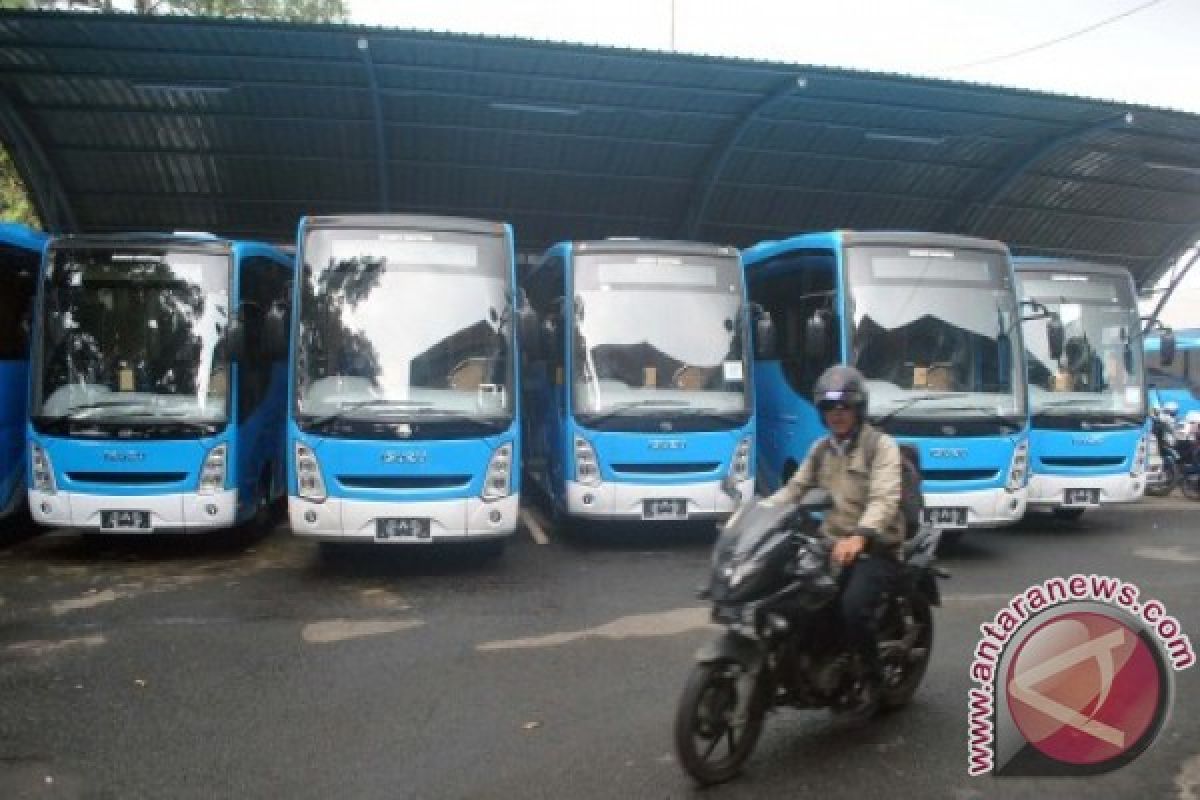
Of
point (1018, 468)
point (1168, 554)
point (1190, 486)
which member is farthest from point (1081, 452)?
point (1190, 486)

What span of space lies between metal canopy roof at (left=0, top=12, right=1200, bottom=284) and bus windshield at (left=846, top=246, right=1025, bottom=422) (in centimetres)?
496

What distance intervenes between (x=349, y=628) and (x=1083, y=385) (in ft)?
27.4

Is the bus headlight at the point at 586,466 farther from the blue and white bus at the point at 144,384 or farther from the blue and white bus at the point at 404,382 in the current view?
the blue and white bus at the point at 144,384

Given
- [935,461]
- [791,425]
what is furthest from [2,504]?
[935,461]

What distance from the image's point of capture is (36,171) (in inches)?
597

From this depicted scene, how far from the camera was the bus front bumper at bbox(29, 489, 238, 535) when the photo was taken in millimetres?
8344

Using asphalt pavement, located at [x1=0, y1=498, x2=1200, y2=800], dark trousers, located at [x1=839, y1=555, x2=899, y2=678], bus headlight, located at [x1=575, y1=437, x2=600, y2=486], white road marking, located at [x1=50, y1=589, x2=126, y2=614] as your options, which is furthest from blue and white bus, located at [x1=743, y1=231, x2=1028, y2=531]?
white road marking, located at [x1=50, y1=589, x2=126, y2=614]

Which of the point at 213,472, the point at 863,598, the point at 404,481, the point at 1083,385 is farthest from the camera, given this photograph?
the point at 1083,385

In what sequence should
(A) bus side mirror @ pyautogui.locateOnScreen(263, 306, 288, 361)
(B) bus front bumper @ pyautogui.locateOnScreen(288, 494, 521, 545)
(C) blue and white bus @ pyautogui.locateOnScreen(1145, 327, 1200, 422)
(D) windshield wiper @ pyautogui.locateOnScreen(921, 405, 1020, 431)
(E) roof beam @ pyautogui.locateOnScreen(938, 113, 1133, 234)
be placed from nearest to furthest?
(B) bus front bumper @ pyautogui.locateOnScreen(288, 494, 521, 545)
(A) bus side mirror @ pyautogui.locateOnScreen(263, 306, 288, 361)
(D) windshield wiper @ pyautogui.locateOnScreen(921, 405, 1020, 431)
(E) roof beam @ pyautogui.locateOnScreen(938, 113, 1133, 234)
(C) blue and white bus @ pyautogui.locateOnScreen(1145, 327, 1200, 422)

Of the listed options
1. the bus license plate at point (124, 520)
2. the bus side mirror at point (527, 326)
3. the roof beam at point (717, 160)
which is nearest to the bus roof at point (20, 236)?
the bus license plate at point (124, 520)

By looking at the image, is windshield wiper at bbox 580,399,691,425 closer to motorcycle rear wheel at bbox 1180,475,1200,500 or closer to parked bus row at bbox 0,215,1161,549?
parked bus row at bbox 0,215,1161,549

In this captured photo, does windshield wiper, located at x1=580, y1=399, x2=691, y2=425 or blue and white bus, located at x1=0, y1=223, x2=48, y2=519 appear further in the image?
blue and white bus, located at x1=0, y1=223, x2=48, y2=519

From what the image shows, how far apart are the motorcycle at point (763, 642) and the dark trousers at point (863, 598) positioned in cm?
5

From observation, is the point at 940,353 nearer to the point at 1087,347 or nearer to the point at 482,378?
the point at 1087,347
